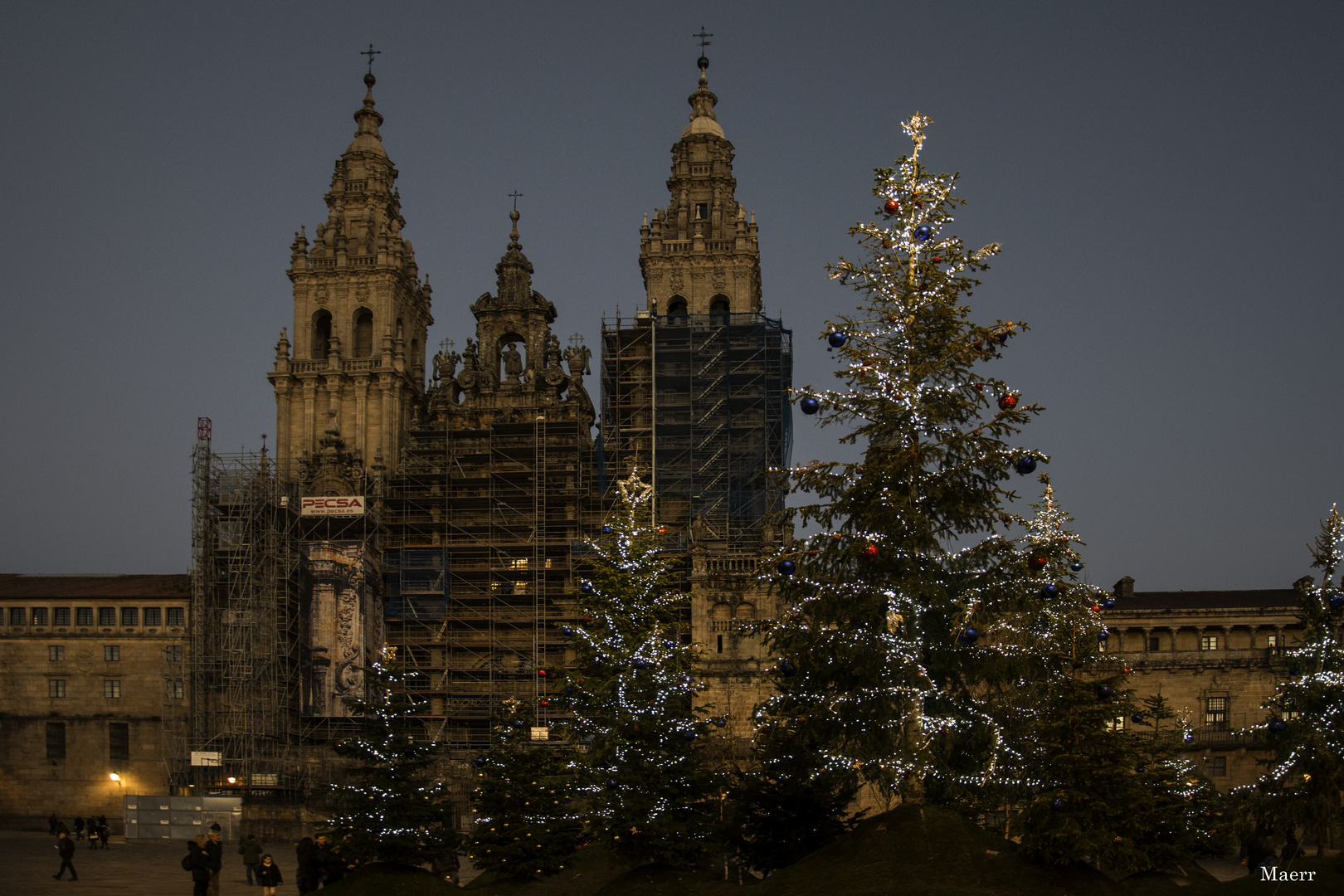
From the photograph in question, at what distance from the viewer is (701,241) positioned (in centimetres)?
7288

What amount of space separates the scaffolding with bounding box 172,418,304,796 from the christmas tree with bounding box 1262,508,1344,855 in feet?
148

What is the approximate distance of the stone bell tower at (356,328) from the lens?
2859 inches

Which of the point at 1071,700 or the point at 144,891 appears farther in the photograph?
the point at 144,891

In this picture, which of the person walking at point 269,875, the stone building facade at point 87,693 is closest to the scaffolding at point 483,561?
the stone building facade at point 87,693

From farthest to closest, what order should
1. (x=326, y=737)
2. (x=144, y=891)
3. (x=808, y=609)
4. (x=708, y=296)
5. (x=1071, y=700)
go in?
(x=708, y=296), (x=326, y=737), (x=144, y=891), (x=808, y=609), (x=1071, y=700)

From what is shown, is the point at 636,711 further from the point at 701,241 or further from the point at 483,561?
the point at 701,241

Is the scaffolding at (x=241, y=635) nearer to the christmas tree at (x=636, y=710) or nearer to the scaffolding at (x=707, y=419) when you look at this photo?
the scaffolding at (x=707, y=419)

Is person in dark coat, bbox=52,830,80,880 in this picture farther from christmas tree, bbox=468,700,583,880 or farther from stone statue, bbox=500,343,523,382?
stone statue, bbox=500,343,523,382

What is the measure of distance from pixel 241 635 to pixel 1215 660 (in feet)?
162

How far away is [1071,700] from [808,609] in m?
5.41

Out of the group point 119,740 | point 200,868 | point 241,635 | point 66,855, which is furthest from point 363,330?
point 200,868

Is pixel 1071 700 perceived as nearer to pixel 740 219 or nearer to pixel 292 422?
pixel 740 219

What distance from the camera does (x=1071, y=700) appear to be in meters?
25.7

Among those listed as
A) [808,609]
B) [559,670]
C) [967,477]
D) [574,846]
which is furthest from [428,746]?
[967,477]
